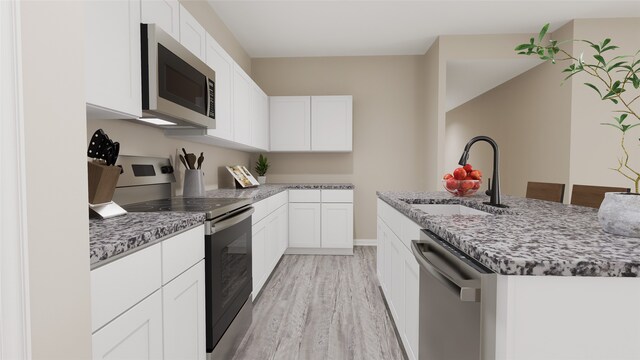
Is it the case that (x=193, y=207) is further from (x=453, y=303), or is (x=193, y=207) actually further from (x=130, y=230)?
(x=453, y=303)

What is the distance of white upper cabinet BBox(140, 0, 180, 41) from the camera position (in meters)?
1.55

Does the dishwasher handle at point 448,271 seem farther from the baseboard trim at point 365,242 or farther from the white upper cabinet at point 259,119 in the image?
Result: the baseboard trim at point 365,242

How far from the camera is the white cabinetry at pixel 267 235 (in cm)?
259

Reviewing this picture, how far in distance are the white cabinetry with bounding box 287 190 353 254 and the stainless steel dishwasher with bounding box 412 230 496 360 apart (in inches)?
110

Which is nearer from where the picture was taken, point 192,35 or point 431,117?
point 192,35

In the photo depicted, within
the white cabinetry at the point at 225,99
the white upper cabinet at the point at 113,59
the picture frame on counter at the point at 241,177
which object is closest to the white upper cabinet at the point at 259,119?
the white cabinetry at the point at 225,99

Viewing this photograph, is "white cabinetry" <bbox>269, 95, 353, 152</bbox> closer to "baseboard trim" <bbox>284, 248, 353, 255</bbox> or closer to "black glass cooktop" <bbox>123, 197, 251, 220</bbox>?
"baseboard trim" <bbox>284, 248, 353, 255</bbox>

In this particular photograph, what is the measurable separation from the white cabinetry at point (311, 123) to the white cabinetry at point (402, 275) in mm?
2021

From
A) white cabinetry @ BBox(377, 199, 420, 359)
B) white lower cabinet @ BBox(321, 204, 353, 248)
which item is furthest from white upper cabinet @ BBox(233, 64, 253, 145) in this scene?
white cabinetry @ BBox(377, 199, 420, 359)

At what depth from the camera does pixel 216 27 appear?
3.42 metres

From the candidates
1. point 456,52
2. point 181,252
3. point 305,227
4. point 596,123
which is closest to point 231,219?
point 181,252

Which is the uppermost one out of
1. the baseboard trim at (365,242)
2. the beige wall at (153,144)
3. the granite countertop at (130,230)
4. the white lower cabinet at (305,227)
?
the beige wall at (153,144)

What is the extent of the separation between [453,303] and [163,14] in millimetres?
1887

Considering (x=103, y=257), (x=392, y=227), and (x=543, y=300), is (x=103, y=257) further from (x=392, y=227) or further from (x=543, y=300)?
(x=392, y=227)
